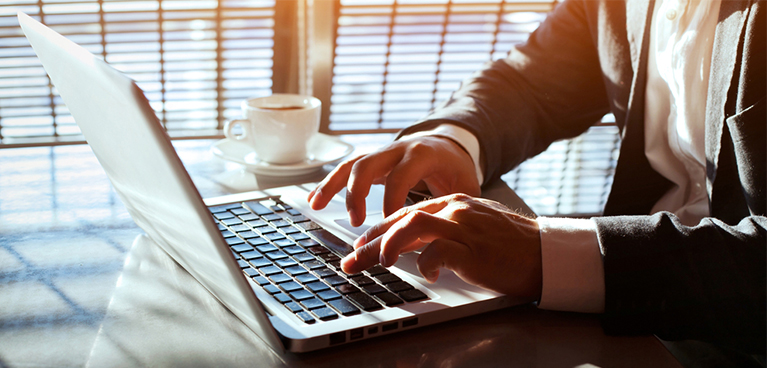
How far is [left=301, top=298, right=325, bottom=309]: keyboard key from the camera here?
23.5 inches

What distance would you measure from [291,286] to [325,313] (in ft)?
0.23

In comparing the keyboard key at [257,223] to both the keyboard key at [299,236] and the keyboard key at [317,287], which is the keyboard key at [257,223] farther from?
the keyboard key at [317,287]

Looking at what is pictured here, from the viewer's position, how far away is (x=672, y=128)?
43.2 inches

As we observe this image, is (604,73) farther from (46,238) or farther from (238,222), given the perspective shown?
(46,238)

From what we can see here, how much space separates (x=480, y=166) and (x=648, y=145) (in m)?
0.35

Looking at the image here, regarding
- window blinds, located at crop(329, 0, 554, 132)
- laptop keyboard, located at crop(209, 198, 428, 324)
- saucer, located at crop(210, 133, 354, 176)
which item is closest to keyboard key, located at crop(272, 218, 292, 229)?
laptop keyboard, located at crop(209, 198, 428, 324)

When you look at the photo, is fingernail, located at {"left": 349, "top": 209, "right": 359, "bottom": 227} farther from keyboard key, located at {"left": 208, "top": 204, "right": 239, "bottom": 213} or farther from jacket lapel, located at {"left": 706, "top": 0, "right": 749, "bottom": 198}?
jacket lapel, located at {"left": 706, "top": 0, "right": 749, "bottom": 198}

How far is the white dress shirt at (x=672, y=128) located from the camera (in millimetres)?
697

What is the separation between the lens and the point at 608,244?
2.18ft

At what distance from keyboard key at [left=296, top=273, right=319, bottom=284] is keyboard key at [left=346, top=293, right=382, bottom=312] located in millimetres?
54

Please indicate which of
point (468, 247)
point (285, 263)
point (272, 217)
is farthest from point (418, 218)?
point (272, 217)

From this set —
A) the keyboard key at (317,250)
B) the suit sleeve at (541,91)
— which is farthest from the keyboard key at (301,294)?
the suit sleeve at (541,91)

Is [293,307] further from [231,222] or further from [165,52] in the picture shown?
[165,52]

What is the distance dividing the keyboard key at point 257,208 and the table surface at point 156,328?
16cm
